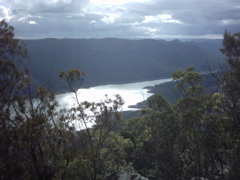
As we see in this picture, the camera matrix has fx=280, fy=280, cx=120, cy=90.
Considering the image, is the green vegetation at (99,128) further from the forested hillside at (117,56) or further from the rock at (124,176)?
the forested hillside at (117,56)

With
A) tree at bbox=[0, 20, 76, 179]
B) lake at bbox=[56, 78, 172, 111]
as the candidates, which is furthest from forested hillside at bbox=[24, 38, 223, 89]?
tree at bbox=[0, 20, 76, 179]

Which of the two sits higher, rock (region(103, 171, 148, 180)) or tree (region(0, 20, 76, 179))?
tree (region(0, 20, 76, 179))

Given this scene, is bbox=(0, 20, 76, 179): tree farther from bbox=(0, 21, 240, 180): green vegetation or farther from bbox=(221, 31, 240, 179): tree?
bbox=(221, 31, 240, 179): tree

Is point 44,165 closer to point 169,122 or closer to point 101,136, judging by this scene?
point 101,136

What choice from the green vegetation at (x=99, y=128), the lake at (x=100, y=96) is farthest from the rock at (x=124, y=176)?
the lake at (x=100, y=96)

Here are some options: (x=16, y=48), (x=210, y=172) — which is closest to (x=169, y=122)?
(x=210, y=172)

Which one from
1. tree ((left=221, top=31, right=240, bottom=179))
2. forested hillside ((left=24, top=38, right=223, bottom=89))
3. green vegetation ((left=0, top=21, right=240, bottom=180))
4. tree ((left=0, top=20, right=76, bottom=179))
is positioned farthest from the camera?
forested hillside ((left=24, top=38, right=223, bottom=89))
